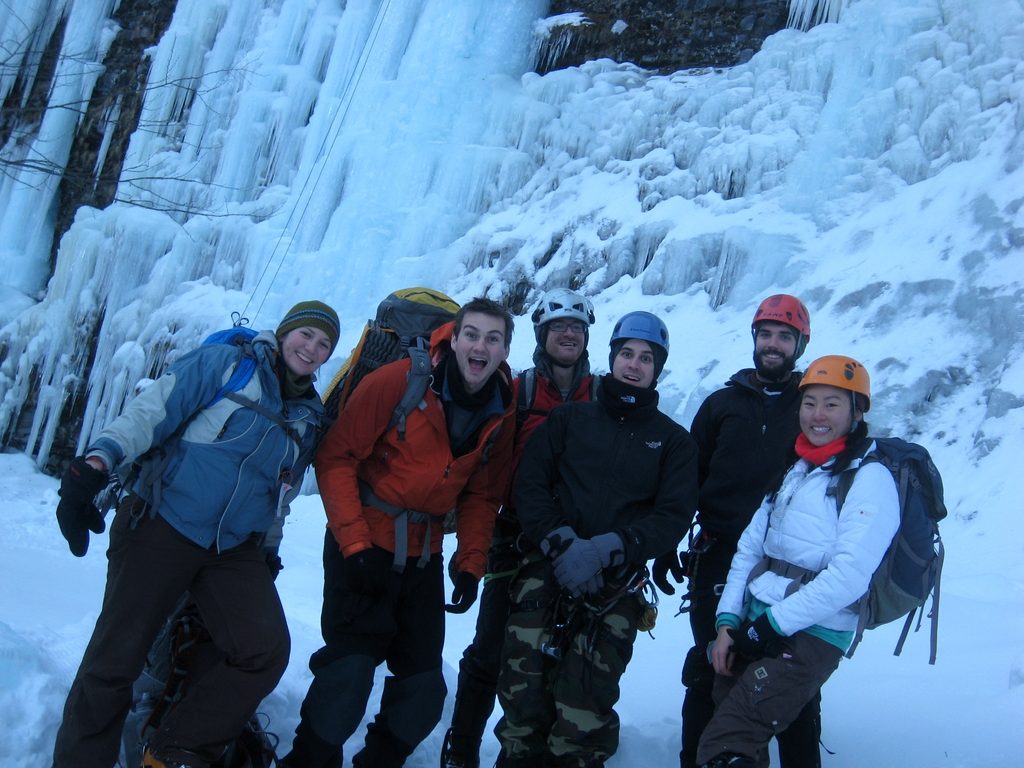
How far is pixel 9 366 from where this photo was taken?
723 inches

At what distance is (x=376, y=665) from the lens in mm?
3061

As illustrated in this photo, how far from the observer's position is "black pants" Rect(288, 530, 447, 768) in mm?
2938

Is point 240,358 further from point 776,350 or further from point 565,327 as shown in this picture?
point 776,350

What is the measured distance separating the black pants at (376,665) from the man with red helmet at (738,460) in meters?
1.01

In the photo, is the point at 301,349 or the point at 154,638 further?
the point at 301,349

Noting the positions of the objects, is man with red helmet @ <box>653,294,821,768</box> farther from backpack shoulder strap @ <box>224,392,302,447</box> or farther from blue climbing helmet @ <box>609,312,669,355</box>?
backpack shoulder strap @ <box>224,392,302,447</box>

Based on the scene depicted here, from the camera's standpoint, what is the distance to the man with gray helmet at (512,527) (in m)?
3.31

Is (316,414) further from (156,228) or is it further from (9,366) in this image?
(9,366)

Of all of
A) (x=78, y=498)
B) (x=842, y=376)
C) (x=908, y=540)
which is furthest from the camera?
(x=842, y=376)

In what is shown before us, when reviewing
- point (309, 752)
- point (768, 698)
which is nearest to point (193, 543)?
point (309, 752)

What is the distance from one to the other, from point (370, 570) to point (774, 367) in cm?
187

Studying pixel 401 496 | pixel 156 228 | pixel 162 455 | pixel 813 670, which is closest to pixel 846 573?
pixel 813 670

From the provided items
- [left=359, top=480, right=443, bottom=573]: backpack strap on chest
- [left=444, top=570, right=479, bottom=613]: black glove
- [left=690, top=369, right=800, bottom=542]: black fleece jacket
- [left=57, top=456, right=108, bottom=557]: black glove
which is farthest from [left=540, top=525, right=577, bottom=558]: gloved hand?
[left=57, top=456, right=108, bottom=557]: black glove

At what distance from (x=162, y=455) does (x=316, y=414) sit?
570 mm
